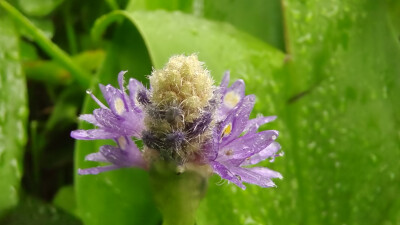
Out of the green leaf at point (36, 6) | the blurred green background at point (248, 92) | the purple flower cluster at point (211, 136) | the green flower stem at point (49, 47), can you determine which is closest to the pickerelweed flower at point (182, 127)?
the purple flower cluster at point (211, 136)

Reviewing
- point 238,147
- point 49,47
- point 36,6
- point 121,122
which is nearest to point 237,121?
point 238,147

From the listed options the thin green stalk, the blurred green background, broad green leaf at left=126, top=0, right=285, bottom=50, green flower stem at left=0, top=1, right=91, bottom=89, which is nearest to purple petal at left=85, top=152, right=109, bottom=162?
the blurred green background

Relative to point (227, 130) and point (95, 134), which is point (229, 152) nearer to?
point (227, 130)

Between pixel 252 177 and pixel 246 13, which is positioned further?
pixel 246 13

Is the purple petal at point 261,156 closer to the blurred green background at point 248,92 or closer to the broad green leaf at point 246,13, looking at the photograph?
the blurred green background at point 248,92

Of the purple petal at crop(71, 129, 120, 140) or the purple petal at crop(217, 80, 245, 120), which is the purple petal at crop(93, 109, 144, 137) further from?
the purple petal at crop(217, 80, 245, 120)

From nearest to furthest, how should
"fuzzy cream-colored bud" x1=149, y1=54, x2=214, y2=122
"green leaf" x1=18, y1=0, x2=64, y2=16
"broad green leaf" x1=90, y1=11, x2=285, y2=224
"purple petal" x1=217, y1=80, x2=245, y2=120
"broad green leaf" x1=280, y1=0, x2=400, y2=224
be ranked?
"fuzzy cream-colored bud" x1=149, y1=54, x2=214, y2=122 → "purple petal" x1=217, y1=80, x2=245, y2=120 → "broad green leaf" x1=90, y1=11, x2=285, y2=224 → "broad green leaf" x1=280, y1=0, x2=400, y2=224 → "green leaf" x1=18, y1=0, x2=64, y2=16

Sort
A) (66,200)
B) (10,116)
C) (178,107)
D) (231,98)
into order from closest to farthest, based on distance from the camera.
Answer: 1. (178,107)
2. (231,98)
3. (10,116)
4. (66,200)
